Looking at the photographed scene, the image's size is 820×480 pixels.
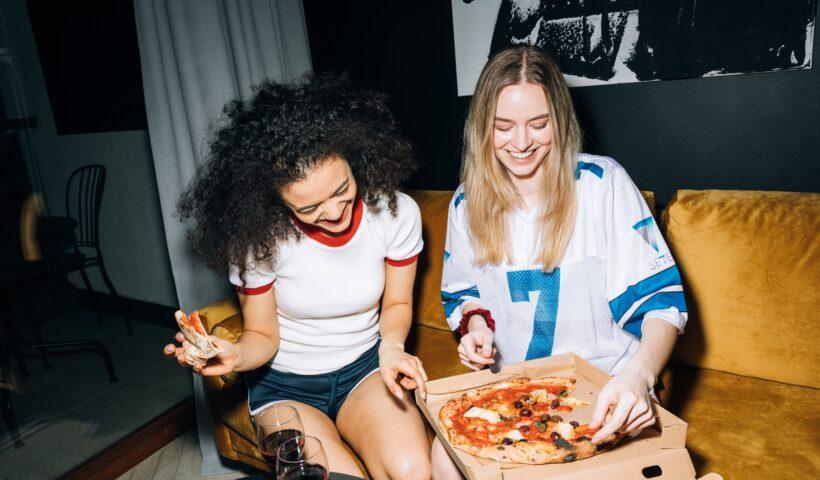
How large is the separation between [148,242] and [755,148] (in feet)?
10.6

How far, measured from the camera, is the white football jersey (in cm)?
136

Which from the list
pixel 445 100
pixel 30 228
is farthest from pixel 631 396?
pixel 30 228

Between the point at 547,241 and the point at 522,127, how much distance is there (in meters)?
0.30

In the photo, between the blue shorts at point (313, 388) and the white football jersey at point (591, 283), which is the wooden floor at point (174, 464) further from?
the white football jersey at point (591, 283)

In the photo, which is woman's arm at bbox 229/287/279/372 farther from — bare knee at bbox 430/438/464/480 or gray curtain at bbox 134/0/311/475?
gray curtain at bbox 134/0/311/475

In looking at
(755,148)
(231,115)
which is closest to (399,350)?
(231,115)

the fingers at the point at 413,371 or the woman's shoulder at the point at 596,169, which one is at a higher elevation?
the woman's shoulder at the point at 596,169

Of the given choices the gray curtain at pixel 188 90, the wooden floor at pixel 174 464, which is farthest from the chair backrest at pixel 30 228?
the wooden floor at pixel 174 464

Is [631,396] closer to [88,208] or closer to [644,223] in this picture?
[644,223]

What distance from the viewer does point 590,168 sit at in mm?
1473

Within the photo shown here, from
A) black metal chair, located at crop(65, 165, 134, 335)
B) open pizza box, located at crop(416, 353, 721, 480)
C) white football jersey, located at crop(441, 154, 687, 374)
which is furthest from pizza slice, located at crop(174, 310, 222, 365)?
black metal chair, located at crop(65, 165, 134, 335)

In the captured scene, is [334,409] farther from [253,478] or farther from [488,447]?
[488,447]

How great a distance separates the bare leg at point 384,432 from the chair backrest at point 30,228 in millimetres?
1999

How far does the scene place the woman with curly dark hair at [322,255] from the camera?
1448mm
